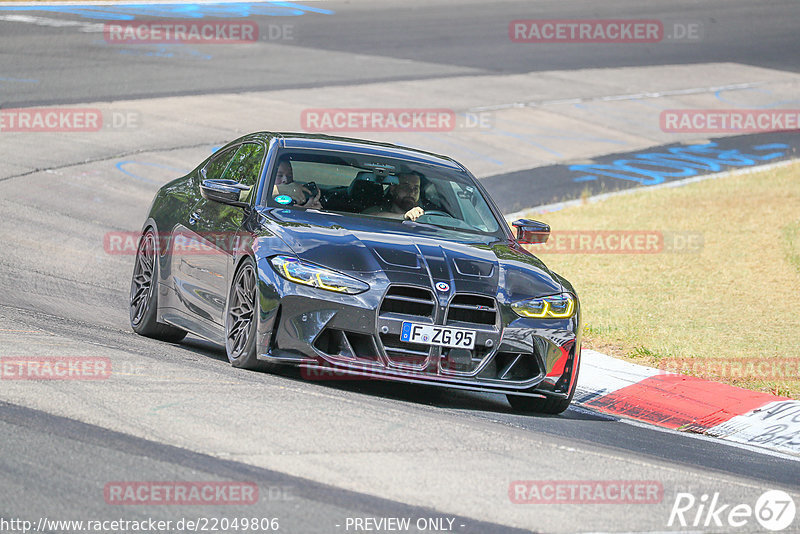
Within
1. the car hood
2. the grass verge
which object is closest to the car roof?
the car hood

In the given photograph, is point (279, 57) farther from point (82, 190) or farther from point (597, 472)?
point (597, 472)

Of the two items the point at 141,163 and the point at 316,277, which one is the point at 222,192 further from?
the point at 141,163

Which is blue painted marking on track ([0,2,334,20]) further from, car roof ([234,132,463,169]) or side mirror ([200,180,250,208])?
side mirror ([200,180,250,208])

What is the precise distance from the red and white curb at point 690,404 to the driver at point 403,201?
1861mm

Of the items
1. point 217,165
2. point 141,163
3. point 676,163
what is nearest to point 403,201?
point 217,165

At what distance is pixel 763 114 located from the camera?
88.3 feet

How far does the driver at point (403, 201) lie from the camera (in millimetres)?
8742

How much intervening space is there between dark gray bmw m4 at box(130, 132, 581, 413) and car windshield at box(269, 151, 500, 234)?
0.01 metres

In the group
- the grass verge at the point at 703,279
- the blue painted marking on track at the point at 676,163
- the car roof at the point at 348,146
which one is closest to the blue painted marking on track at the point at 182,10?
the blue painted marking on track at the point at 676,163

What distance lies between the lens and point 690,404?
920cm

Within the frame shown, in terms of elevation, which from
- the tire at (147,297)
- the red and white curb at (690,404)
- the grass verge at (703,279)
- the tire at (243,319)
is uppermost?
the tire at (243,319)

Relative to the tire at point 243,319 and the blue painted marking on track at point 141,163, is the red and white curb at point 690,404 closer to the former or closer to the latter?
the tire at point 243,319

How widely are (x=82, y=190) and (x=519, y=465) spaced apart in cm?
1136

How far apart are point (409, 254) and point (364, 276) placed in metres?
0.42
